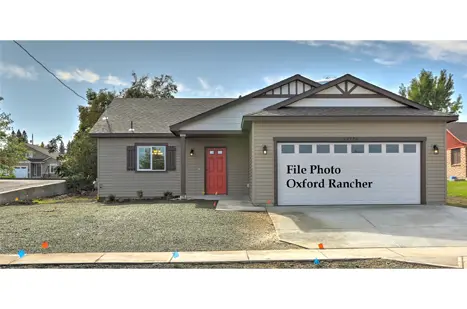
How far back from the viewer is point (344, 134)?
11461 millimetres

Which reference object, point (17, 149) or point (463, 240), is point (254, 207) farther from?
point (17, 149)

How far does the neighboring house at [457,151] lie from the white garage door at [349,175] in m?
14.8

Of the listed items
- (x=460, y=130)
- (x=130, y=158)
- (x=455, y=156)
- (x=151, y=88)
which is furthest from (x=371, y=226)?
(x=151, y=88)

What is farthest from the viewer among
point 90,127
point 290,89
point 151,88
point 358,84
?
point 151,88

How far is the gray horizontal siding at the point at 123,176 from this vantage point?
15.0 metres

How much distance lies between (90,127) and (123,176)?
8.88 metres

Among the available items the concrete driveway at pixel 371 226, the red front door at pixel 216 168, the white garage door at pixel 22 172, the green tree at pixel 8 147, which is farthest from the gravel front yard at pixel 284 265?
the white garage door at pixel 22 172

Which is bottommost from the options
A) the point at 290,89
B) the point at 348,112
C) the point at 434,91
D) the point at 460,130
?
the point at 348,112

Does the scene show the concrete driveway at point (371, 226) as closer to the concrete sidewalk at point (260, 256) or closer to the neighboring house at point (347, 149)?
the concrete sidewalk at point (260, 256)

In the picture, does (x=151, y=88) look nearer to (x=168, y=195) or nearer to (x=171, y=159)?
(x=171, y=159)

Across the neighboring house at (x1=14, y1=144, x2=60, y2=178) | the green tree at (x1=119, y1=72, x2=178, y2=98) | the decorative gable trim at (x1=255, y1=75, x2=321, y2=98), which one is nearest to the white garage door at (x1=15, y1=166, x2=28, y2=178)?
the neighboring house at (x1=14, y1=144, x2=60, y2=178)

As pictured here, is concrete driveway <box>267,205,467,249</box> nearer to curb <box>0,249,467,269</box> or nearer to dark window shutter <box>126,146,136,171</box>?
curb <box>0,249,467,269</box>
